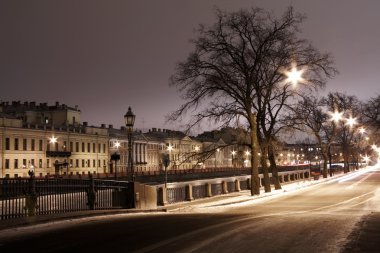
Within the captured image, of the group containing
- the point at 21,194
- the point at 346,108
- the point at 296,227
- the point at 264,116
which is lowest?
the point at 296,227

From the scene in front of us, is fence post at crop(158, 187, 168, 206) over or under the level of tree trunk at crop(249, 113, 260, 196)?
under

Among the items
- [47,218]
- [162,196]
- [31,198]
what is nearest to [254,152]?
[162,196]

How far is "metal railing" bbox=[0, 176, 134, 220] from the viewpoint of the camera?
1545cm

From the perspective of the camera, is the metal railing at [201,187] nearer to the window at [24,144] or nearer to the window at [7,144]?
the window at [7,144]

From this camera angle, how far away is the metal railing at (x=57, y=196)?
1545 cm

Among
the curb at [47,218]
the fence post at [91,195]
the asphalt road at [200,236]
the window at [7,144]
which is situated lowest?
the asphalt road at [200,236]

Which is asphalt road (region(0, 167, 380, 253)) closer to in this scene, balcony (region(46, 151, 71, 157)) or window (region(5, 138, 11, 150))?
window (region(5, 138, 11, 150))

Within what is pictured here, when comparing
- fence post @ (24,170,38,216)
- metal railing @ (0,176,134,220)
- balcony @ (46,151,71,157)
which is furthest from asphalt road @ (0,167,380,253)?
balcony @ (46,151,71,157)

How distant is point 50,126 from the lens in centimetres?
10381

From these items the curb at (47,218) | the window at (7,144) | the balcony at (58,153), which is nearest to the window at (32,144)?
the balcony at (58,153)

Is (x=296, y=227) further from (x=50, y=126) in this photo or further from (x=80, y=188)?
(x=50, y=126)

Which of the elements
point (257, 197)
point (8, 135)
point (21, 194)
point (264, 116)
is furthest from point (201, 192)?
point (8, 135)

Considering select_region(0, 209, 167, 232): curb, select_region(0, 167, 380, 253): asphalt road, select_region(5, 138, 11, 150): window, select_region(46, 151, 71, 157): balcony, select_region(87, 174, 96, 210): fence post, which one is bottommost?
select_region(0, 167, 380, 253): asphalt road

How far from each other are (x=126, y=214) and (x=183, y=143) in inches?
5376
